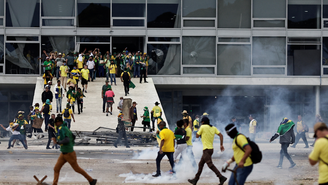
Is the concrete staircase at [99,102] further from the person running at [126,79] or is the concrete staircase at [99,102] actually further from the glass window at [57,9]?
the glass window at [57,9]

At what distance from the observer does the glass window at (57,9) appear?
96.6 ft

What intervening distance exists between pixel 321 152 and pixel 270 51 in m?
25.0

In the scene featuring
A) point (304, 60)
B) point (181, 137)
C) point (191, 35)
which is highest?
point (191, 35)

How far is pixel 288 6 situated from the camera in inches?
1171

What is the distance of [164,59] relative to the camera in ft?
97.5

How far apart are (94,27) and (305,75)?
1489 centimetres

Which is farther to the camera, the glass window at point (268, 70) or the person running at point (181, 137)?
the glass window at point (268, 70)

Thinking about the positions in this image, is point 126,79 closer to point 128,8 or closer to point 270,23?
point 128,8

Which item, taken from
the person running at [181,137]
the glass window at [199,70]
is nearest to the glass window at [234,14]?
the glass window at [199,70]

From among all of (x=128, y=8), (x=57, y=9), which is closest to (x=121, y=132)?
(x=128, y=8)

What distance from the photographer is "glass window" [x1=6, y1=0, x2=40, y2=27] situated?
29.5 metres

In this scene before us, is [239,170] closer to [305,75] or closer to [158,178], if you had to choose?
[158,178]

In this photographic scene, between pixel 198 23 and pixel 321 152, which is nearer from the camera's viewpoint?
pixel 321 152

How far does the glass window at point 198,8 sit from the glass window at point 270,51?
3727 millimetres
